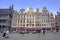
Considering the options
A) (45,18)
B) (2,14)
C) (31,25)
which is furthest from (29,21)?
(2,14)

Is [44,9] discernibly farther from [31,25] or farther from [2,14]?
[2,14]

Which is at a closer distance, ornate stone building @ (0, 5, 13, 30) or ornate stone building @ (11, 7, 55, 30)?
ornate stone building @ (0, 5, 13, 30)

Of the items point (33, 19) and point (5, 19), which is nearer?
point (5, 19)

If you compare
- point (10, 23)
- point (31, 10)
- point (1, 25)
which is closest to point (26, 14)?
point (31, 10)

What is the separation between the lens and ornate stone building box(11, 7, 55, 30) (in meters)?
81.6

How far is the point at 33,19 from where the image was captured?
276 feet

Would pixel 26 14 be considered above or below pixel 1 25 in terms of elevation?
above

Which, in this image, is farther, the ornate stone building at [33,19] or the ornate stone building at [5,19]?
the ornate stone building at [33,19]

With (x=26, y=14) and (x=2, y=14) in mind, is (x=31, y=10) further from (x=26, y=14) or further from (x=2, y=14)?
(x=2, y=14)

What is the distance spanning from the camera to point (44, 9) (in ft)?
268

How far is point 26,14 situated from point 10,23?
10.2 meters

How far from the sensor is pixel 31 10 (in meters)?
83.6

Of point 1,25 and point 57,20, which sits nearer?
point 1,25

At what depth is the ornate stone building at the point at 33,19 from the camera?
8156cm
